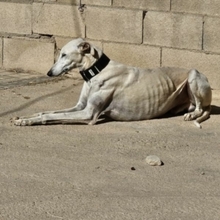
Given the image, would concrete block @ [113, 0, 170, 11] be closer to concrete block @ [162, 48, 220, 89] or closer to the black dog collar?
concrete block @ [162, 48, 220, 89]

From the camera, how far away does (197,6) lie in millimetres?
8695

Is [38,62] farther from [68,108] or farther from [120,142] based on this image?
[120,142]

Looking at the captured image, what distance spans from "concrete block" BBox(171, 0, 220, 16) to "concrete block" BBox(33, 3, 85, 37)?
1.27 metres

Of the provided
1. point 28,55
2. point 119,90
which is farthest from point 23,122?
point 28,55

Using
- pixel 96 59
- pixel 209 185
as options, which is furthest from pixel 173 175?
pixel 96 59

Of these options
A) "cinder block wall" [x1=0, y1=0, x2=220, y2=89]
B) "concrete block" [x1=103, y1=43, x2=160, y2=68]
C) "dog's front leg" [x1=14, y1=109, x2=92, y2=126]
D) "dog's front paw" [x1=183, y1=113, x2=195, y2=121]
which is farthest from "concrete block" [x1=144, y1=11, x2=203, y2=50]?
"dog's front leg" [x1=14, y1=109, x2=92, y2=126]

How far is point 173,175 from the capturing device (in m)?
6.19

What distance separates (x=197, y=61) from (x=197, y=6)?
589mm

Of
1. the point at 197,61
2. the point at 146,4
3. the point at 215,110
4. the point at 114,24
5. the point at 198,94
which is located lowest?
the point at 215,110

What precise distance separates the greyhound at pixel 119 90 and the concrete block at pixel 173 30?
2.87 ft

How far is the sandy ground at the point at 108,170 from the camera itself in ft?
17.7

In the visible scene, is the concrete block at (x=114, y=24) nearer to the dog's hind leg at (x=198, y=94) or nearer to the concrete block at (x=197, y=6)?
the concrete block at (x=197, y=6)

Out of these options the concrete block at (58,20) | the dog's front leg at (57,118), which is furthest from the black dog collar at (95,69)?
the concrete block at (58,20)

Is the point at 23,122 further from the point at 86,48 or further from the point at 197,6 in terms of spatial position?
the point at 197,6
